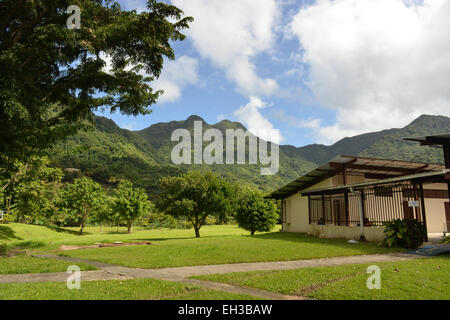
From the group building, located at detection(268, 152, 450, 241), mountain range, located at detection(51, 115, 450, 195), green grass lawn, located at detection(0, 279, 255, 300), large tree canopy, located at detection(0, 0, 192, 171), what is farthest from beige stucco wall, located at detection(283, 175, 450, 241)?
mountain range, located at detection(51, 115, 450, 195)

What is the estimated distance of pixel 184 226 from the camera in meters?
48.9

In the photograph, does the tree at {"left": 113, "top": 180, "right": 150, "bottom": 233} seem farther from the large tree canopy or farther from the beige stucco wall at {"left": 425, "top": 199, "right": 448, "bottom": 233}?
the beige stucco wall at {"left": 425, "top": 199, "right": 448, "bottom": 233}

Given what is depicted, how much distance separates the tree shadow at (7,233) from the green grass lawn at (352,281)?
77.7ft

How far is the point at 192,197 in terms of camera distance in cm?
2548

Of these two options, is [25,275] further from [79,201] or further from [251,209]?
[79,201]

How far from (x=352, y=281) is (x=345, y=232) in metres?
11.3

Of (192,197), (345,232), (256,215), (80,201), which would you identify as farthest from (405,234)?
(80,201)

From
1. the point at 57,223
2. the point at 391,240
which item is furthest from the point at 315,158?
the point at 391,240

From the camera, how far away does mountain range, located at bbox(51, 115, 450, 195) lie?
66.4 m

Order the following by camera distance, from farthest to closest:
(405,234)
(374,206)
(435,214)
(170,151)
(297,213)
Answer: (170,151)
(297,213)
(435,214)
(374,206)
(405,234)

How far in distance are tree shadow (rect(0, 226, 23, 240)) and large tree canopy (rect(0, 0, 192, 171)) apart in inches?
547

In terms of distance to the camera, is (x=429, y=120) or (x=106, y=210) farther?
(x=429, y=120)

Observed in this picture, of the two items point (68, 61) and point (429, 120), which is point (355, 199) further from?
point (429, 120)

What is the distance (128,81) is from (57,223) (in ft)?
135
